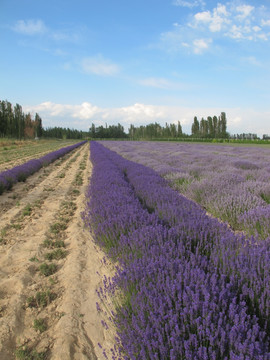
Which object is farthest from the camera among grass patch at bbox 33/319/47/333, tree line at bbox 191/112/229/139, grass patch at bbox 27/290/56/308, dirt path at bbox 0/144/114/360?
tree line at bbox 191/112/229/139

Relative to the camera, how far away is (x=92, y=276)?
2.60 meters

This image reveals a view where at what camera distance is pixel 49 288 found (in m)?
2.39

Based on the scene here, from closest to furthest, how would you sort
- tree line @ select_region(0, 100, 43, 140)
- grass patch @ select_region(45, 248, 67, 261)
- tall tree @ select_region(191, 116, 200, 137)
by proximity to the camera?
grass patch @ select_region(45, 248, 67, 261) → tree line @ select_region(0, 100, 43, 140) → tall tree @ select_region(191, 116, 200, 137)

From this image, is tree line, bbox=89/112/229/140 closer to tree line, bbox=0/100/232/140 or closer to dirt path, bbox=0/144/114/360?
tree line, bbox=0/100/232/140

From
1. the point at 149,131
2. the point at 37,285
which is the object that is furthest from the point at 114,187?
the point at 149,131

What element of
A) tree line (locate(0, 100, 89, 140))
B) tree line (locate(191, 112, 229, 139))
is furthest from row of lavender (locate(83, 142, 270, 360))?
tree line (locate(191, 112, 229, 139))

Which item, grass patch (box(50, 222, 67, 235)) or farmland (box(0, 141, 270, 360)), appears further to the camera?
grass patch (box(50, 222, 67, 235))

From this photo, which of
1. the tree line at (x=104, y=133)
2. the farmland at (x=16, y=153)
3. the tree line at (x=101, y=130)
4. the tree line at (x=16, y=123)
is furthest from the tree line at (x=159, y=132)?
the farmland at (x=16, y=153)

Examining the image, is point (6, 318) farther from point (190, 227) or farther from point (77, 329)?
point (190, 227)

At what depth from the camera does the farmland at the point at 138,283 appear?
3.96 ft

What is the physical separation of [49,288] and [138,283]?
1.20m

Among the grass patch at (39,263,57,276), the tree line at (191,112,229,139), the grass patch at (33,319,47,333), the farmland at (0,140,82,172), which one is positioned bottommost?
the grass patch at (33,319,47,333)

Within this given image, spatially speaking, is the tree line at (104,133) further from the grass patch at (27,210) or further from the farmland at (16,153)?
the grass patch at (27,210)

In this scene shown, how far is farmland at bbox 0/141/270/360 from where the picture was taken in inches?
47.6
